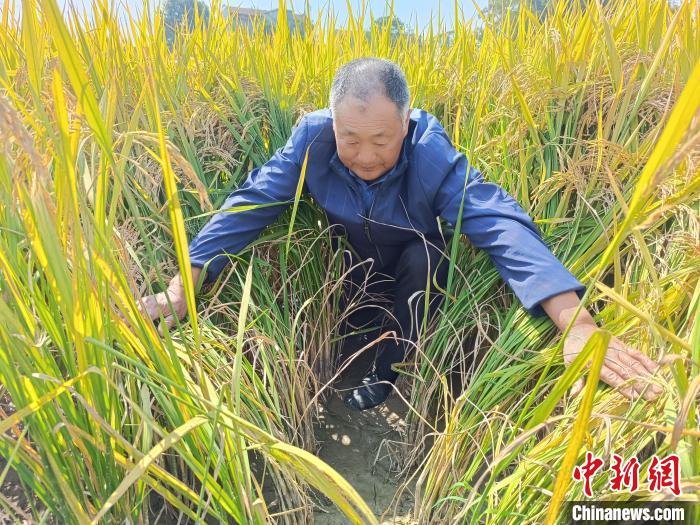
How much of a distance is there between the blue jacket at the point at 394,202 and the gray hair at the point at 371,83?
0.16 m

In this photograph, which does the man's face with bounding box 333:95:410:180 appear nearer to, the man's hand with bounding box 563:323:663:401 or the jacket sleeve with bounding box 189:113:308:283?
the jacket sleeve with bounding box 189:113:308:283

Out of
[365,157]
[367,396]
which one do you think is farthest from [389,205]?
[367,396]

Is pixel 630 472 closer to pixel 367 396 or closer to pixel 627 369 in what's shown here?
pixel 627 369

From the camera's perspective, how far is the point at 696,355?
0.74 m

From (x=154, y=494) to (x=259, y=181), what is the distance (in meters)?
0.87

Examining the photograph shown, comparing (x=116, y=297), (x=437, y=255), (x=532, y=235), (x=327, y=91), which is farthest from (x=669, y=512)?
(x=327, y=91)

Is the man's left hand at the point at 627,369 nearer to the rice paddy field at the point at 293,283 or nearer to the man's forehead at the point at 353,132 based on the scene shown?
the rice paddy field at the point at 293,283

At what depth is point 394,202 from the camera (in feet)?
5.23

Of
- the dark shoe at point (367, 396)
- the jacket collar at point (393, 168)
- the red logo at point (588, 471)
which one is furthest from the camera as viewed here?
the dark shoe at point (367, 396)

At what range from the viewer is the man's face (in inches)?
54.0

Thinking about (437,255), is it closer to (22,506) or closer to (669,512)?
(669,512)

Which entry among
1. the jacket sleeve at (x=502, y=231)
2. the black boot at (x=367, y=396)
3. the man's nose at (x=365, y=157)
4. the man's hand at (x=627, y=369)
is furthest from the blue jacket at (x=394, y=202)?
the black boot at (x=367, y=396)

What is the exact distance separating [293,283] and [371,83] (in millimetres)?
615

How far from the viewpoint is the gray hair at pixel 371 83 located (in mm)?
1368
